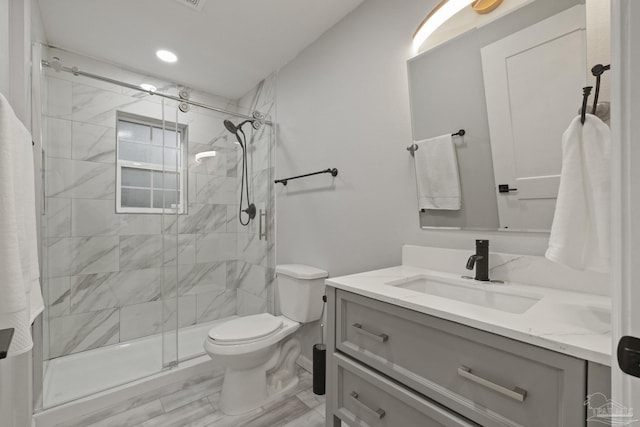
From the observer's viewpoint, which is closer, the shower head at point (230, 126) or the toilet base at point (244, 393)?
the toilet base at point (244, 393)

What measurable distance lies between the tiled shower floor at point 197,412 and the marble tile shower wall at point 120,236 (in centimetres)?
70

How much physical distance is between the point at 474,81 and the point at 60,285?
3062 mm

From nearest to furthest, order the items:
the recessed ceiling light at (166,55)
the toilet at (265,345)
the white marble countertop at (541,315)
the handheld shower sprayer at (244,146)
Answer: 1. the white marble countertop at (541,315)
2. the toilet at (265,345)
3. the recessed ceiling light at (166,55)
4. the handheld shower sprayer at (244,146)

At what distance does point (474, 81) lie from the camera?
126cm

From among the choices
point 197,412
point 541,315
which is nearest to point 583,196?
point 541,315

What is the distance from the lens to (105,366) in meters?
2.03

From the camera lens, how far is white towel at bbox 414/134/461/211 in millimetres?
1345

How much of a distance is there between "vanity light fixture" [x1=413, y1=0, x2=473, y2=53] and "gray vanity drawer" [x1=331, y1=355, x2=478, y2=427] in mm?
1539

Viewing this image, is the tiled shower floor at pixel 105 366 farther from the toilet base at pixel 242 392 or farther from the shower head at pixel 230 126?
the shower head at pixel 230 126

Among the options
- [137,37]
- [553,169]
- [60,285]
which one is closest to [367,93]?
[553,169]

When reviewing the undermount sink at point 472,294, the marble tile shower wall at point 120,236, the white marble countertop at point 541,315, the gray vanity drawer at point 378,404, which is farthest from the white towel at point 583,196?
the marble tile shower wall at point 120,236

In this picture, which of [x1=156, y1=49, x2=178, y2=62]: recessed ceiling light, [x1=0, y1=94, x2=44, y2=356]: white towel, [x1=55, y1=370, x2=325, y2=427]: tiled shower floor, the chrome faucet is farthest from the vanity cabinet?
[x1=156, y1=49, x2=178, y2=62]: recessed ceiling light

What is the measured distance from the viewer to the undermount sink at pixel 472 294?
3.25ft

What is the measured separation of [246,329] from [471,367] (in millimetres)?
1361
